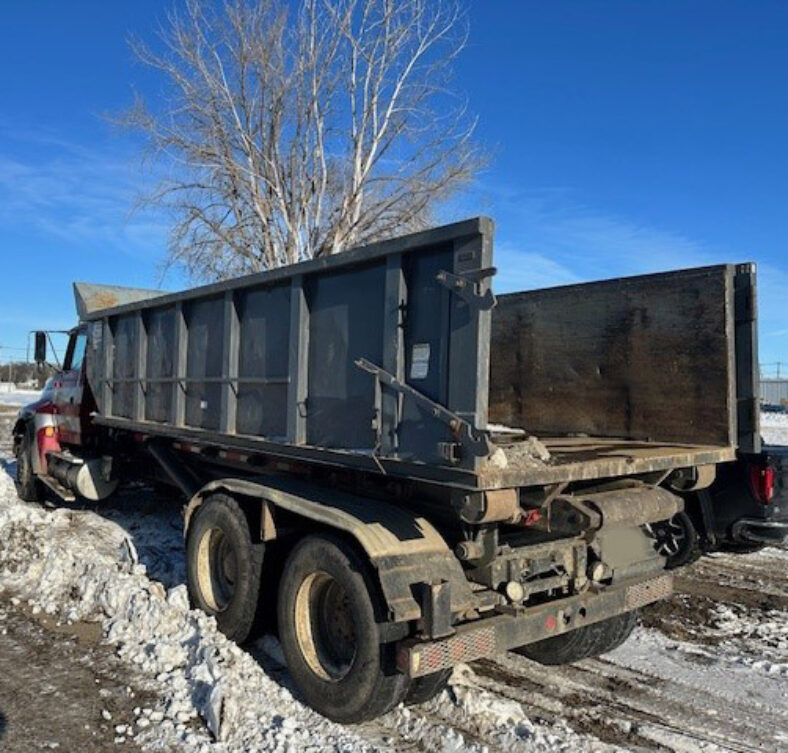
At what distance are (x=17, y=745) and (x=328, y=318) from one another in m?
2.86

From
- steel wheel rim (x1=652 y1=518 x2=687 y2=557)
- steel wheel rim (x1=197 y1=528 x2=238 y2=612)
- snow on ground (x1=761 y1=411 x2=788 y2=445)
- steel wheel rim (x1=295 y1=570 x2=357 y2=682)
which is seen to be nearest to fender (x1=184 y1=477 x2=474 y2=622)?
steel wheel rim (x1=295 y1=570 x2=357 y2=682)

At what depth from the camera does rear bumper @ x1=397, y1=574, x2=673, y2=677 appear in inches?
145

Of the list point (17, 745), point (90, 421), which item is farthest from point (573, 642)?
point (90, 421)

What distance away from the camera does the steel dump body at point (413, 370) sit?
12.1 feet

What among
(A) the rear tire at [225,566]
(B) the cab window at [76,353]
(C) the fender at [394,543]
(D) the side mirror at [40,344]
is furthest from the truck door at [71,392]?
(C) the fender at [394,543]

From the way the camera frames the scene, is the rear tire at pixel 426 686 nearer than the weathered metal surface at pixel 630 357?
Yes

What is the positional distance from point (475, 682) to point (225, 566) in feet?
6.55

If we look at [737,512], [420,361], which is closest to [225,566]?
[420,361]

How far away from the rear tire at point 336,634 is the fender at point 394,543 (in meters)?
0.16

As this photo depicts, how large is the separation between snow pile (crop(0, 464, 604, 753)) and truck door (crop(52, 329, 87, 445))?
2.61 metres

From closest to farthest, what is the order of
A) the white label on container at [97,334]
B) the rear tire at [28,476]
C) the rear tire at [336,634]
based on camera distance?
the rear tire at [336,634], the white label on container at [97,334], the rear tire at [28,476]

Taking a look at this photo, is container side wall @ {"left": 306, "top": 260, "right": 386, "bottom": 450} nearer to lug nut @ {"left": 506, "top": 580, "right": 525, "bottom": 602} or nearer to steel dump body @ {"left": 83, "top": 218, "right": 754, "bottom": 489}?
steel dump body @ {"left": 83, "top": 218, "right": 754, "bottom": 489}

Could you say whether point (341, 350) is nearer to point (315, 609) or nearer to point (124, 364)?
point (315, 609)

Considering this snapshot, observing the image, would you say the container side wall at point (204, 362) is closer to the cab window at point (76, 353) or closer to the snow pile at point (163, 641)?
the snow pile at point (163, 641)
